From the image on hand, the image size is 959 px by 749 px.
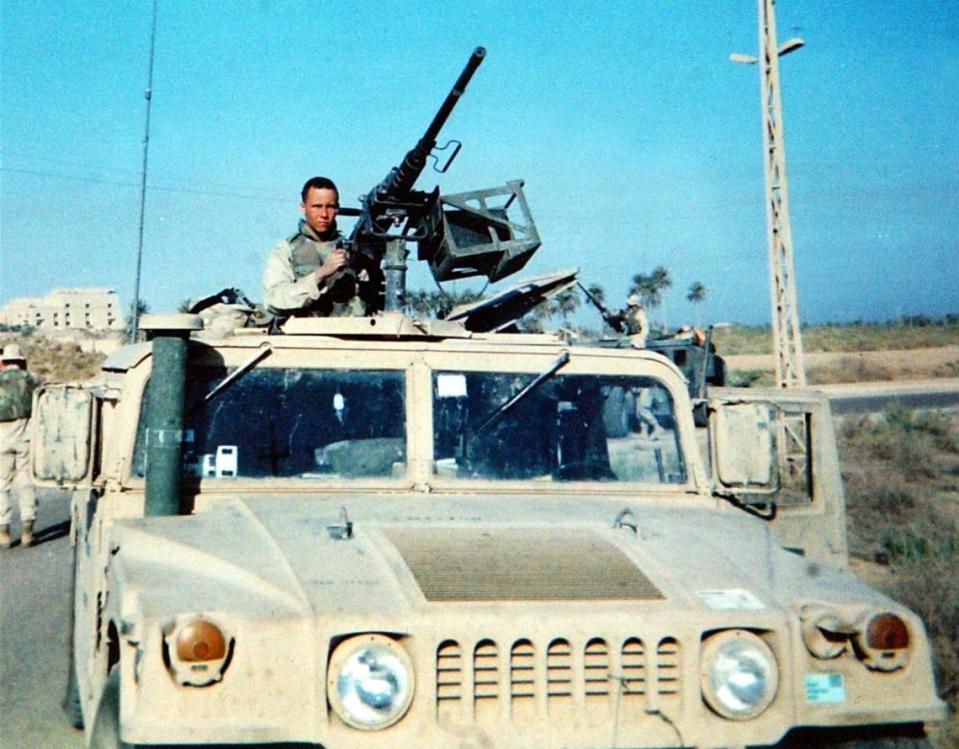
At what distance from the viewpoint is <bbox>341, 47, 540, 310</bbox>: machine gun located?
5.43 metres

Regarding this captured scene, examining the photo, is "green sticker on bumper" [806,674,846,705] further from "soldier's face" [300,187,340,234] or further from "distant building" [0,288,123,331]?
"distant building" [0,288,123,331]

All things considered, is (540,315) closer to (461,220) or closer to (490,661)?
(461,220)

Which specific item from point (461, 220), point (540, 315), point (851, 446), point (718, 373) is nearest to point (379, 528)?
point (461, 220)

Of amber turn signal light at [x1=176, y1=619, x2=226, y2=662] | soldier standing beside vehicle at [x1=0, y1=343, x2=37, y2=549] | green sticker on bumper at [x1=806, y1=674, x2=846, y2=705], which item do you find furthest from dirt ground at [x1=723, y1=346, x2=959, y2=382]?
amber turn signal light at [x1=176, y1=619, x2=226, y2=662]

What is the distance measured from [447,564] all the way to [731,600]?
81 cm

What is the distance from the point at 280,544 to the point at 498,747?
37.2 inches

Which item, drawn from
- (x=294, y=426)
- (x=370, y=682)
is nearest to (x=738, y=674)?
(x=370, y=682)

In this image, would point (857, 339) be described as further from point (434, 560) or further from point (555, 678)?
point (555, 678)

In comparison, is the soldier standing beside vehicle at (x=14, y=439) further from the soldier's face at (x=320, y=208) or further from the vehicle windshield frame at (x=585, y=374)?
the vehicle windshield frame at (x=585, y=374)

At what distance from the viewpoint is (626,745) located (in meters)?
2.94

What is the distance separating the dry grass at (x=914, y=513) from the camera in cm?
652

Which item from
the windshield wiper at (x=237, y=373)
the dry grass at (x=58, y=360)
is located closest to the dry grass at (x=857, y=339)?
the dry grass at (x=58, y=360)

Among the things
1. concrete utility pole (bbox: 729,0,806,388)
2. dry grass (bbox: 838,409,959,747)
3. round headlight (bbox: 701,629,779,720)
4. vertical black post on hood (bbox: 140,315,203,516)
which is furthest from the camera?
concrete utility pole (bbox: 729,0,806,388)

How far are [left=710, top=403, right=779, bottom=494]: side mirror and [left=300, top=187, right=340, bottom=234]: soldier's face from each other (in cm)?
224
